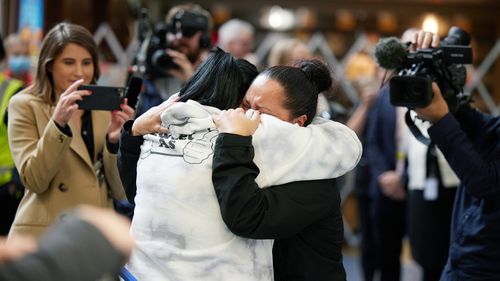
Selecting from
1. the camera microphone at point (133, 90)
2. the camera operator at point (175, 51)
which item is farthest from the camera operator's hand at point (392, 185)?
the camera microphone at point (133, 90)

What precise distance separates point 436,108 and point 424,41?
30 cm

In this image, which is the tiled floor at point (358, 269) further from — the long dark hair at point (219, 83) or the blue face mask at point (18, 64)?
the long dark hair at point (219, 83)

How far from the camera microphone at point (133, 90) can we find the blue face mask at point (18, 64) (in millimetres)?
2619

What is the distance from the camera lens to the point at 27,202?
9.04ft

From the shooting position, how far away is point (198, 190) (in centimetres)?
186

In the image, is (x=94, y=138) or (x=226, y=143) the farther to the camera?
(x=94, y=138)

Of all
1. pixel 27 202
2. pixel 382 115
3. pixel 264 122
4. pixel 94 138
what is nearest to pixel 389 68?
pixel 264 122

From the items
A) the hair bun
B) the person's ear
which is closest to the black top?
the person's ear

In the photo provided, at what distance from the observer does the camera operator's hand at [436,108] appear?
7.97 feet

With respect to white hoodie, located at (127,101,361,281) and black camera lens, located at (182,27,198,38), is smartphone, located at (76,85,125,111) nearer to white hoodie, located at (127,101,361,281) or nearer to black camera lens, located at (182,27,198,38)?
white hoodie, located at (127,101,361,281)

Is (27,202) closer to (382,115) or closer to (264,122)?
(264,122)

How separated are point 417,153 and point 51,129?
2025mm

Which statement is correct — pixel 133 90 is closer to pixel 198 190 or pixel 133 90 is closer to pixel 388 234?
pixel 198 190

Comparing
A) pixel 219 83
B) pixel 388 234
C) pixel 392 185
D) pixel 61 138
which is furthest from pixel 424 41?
pixel 388 234
